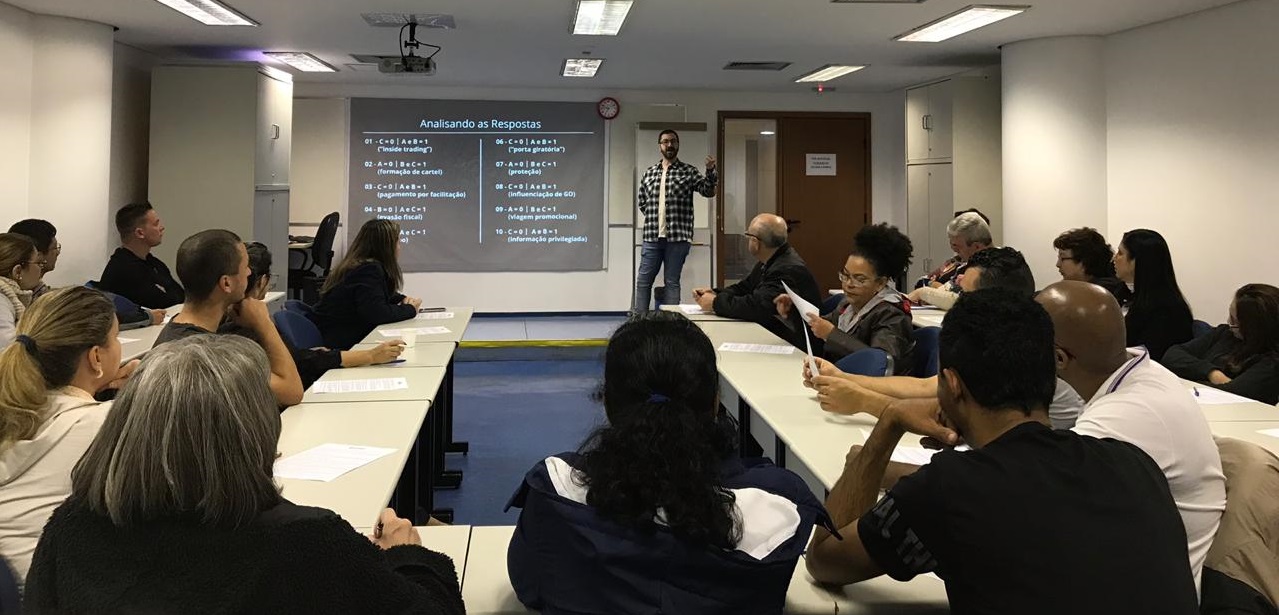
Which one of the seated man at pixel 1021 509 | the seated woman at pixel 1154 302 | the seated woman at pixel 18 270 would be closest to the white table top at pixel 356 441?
the seated man at pixel 1021 509

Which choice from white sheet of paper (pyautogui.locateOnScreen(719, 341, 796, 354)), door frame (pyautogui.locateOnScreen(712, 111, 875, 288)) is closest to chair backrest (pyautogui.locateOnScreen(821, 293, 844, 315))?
white sheet of paper (pyautogui.locateOnScreen(719, 341, 796, 354))

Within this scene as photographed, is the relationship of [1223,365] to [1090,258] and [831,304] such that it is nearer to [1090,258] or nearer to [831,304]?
[1090,258]

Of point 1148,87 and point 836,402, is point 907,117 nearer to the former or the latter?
point 1148,87

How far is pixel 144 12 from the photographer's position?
6113 millimetres

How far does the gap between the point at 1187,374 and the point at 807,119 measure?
6684 millimetres

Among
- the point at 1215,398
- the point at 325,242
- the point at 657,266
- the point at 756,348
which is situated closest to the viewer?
the point at 1215,398

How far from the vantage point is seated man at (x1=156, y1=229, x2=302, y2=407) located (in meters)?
2.82

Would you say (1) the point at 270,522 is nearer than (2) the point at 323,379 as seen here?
Yes

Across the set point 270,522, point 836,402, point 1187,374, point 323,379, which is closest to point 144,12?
point 323,379

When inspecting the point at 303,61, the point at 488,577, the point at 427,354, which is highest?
the point at 303,61

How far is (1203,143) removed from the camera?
618cm

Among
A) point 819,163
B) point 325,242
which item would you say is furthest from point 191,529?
point 819,163

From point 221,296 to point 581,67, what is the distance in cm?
600

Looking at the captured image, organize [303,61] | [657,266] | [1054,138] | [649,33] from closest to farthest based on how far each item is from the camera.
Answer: [649,33]
[1054,138]
[303,61]
[657,266]
